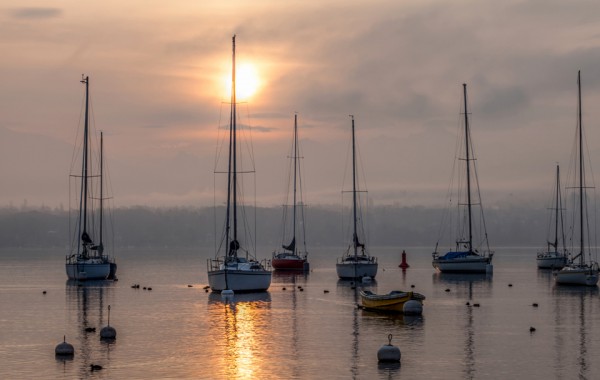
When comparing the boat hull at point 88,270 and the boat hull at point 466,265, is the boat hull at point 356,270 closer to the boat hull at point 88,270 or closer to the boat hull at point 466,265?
the boat hull at point 466,265

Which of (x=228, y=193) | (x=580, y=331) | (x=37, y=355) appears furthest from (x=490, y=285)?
(x=37, y=355)

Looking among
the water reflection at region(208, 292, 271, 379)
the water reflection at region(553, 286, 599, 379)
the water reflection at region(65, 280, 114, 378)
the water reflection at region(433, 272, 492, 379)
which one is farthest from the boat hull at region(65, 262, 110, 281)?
the water reflection at region(553, 286, 599, 379)

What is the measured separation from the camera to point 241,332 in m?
65.6

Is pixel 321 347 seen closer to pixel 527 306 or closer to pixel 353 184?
pixel 527 306

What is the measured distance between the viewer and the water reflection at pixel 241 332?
165 ft

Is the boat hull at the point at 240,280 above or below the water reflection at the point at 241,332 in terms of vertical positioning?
above

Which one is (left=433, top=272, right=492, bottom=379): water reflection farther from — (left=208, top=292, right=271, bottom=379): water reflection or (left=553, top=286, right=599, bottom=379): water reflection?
(left=208, top=292, right=271, bottom=379): water reflection

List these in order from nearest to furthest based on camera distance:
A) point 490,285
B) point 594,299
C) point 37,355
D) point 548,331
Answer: point 37,355 < point 548,331 < point 594,299 < point 490,285

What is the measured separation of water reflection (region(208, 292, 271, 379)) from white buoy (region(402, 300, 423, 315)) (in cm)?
1024

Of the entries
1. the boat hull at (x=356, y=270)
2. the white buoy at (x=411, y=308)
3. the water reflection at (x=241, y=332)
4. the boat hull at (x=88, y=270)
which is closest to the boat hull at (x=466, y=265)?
the boat hull at (x=356, y=270)

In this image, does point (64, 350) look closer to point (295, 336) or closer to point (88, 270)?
point (295, 336)

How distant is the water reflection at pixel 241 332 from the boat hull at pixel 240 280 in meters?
0.77

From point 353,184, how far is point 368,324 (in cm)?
5632

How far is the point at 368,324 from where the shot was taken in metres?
70.1
